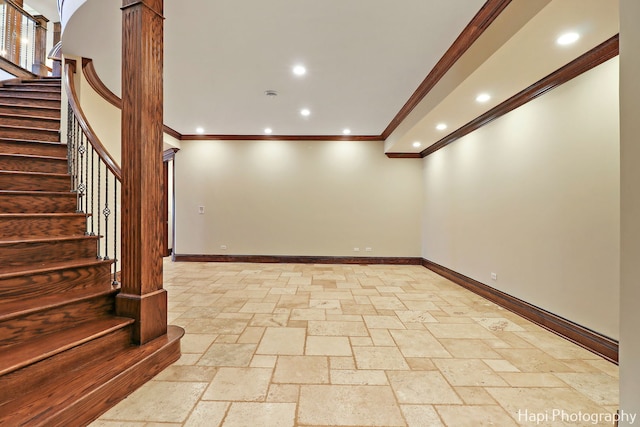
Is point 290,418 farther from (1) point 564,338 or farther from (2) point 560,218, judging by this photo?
(2) point 560,218

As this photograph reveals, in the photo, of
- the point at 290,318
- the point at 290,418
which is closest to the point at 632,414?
the point at 290,418

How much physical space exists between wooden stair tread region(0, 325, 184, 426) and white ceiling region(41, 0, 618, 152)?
9.11 feet

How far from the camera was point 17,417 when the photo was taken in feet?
4.04

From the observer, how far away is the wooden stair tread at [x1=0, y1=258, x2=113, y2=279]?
1800 millimetres

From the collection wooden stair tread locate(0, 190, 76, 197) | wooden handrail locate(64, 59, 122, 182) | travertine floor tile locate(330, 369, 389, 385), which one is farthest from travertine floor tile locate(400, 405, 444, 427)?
wooden stair tread locate(0, 190, 76, 197)

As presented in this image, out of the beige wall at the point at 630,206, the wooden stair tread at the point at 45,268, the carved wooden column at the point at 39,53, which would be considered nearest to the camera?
the beige wall at the point at 630,206

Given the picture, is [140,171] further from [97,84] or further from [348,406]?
[97,84]

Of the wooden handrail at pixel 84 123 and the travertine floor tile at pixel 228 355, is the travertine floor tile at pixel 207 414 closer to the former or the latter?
the travertine floor tile at pixel 228 355

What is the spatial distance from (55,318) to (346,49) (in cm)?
333

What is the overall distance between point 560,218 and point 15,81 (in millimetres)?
7710

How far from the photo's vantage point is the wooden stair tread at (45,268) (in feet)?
5.91

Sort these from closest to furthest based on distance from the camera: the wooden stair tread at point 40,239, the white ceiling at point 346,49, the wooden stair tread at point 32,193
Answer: the wooden stair tread at point 40,239
the white ceiling at point 346,49
the wooden stair tread at point 32,193

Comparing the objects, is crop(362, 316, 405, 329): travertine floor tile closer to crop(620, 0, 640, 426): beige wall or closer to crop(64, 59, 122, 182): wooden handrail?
crop(620, 0, 640, 426): beige wall

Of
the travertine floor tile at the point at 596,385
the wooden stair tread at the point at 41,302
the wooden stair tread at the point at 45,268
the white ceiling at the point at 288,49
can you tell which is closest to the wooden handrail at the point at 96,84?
the white ceiling at the point at 288,49
